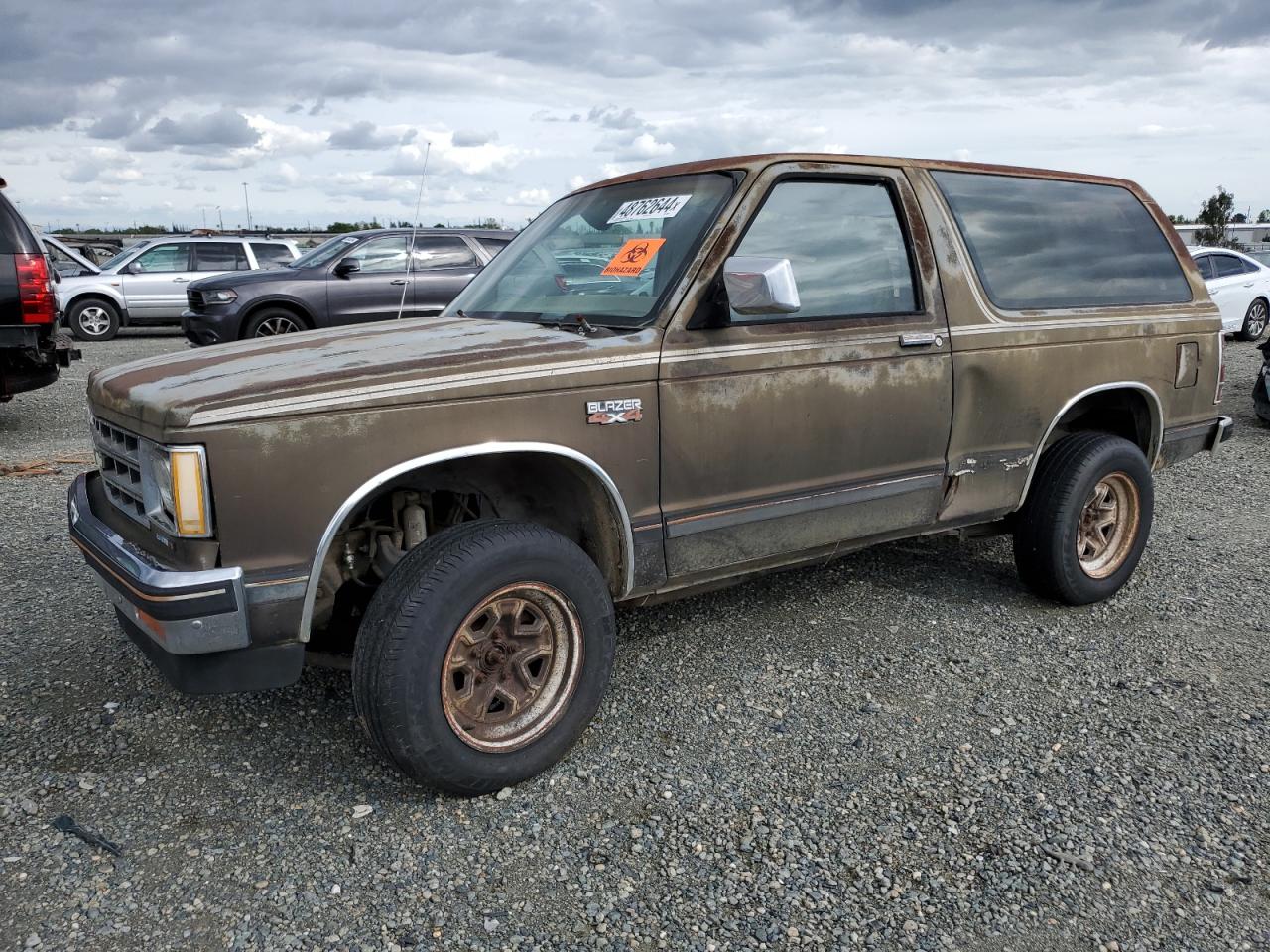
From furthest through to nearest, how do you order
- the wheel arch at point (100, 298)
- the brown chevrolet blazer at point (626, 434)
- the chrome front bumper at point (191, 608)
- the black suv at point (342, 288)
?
1. the wheel arch at point (100, 298)
2. the black suv at point (342, 288)
3. the brown chevrolet blazer at point (626, 434)
4. the chrome front bumper at point (191, 608)

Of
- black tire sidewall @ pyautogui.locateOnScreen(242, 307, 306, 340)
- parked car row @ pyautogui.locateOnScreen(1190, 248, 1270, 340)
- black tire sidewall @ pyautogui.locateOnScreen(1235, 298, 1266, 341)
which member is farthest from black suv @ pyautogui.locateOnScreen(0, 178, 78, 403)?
black tire sidewall @ pyautogui.locateOnScreen(1235, 298, 1266, 341)

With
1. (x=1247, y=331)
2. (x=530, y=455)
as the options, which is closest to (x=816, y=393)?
(x=530, y=455)

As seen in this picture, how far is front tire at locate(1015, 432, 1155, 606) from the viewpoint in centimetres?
423

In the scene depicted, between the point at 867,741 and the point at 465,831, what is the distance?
1327 mm

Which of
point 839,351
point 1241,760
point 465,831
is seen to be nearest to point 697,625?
point 839,351

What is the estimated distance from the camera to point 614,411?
307 centimetres

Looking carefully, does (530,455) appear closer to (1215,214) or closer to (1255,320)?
(1255,320)

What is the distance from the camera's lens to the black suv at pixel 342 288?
1120cm

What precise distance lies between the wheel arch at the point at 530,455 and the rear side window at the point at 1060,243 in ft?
6.16

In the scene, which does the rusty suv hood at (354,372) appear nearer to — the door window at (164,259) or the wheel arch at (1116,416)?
the wheel arch at (1116,416)

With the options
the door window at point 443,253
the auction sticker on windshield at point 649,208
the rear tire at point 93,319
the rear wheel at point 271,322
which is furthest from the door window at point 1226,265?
the rear tire at point 93,319

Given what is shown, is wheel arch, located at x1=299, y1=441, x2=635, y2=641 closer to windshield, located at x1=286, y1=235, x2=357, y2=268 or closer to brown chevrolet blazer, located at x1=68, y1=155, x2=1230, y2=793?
brown chevrolet blazer, located at x1=68, y1=155, x2=1230, y2=793

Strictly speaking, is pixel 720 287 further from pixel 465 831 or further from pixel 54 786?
pixel 54 786

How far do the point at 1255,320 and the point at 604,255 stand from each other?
1513 cm
